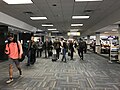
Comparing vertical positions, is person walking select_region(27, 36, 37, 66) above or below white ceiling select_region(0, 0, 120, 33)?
below

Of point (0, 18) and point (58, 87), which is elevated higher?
point (0, 18)

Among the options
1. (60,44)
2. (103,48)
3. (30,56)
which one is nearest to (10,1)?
(30,56)

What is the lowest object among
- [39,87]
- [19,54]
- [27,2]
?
[39,87]

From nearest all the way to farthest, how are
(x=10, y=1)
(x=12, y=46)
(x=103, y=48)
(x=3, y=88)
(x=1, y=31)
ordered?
(x=3, y=88)
(x=12, y=46)
(x=10, y=1)
(x=1, y=31)
(x=103, y=48)

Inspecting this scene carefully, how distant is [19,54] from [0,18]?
412 cm

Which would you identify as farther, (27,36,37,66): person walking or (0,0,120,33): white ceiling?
(27,36,37,66): person walking

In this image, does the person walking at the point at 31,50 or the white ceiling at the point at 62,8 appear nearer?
the white ceiling at the point at 62,8

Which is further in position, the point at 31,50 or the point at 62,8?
the point at 31,50

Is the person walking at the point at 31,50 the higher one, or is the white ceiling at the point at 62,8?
the white ceiling at the point at 62,8

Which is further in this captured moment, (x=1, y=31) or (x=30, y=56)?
(x=1, y=31)

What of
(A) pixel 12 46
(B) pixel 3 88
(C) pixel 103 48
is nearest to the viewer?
(B) pixel 3 88

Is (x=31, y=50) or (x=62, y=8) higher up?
(x=62, y=8)

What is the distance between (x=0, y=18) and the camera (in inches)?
355

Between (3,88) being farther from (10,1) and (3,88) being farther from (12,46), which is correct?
(10,1)
